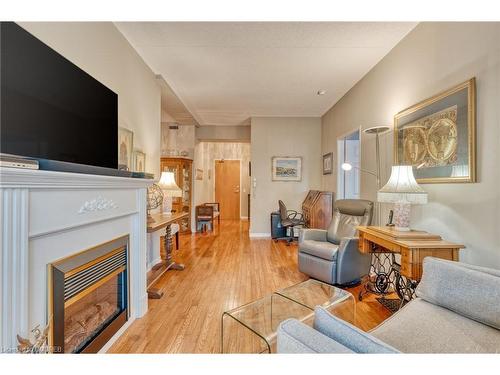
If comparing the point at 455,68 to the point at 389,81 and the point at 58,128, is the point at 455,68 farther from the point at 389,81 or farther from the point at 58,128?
the point at 58,128

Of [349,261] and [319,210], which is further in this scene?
[319,210]

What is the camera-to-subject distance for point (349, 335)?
0.77 metres

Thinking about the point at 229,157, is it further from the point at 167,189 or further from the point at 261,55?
the point at 261,55

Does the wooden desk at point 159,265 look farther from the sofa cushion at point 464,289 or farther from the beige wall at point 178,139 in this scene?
the beige wall at point 178,139

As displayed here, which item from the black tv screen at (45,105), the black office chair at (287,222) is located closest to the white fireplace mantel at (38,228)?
the black tv screen at (45,105)

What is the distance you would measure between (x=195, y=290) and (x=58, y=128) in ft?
6.53

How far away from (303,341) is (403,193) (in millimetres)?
1643

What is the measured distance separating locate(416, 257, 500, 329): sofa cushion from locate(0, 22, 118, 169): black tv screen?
7.63 ft

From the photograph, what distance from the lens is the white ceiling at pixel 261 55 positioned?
89.4 inches

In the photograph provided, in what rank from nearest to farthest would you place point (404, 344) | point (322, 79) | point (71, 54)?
point (404, 344) < point (71, 54) < point (322, 79)

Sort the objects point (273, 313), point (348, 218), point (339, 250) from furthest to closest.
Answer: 1. point (348, 218)
2. point (339, 250)
3. point (273, 313)

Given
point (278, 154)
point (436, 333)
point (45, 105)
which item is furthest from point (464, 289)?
point (278, 154)
